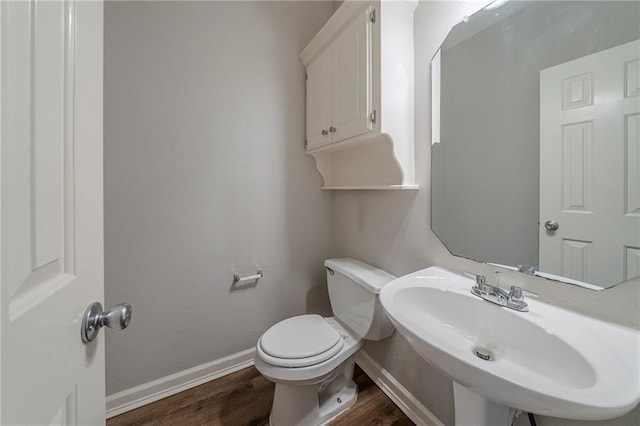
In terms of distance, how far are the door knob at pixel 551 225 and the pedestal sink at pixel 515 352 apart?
244 millimetres

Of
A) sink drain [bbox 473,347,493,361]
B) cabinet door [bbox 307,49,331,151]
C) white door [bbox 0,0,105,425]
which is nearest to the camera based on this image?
white door [bbox 0,0,105,425]

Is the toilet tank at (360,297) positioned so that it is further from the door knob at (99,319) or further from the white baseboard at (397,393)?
the door knob at (99,319)

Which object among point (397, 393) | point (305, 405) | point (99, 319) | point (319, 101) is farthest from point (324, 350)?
point (319, 101)

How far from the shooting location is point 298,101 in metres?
1.67

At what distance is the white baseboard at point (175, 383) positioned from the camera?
1.24 m

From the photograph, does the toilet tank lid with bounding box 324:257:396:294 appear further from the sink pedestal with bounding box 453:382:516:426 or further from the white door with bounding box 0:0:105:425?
the white door with bounding box 0:0:105:425

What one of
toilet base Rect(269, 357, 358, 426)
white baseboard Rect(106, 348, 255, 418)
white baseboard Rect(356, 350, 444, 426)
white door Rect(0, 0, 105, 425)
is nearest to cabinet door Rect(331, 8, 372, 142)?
white door Rect(0, 0, 105, 425)

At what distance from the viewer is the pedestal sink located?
45 cm

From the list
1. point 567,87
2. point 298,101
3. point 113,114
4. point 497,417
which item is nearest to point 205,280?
point 113,114

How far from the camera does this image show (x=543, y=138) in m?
0.78

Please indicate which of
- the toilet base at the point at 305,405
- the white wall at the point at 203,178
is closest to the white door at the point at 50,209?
the toilet base at the point at 305,405

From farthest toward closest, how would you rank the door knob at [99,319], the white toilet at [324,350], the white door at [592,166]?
the white toilet at [324,350] → the white door at [592,166] → the door knob at [99,319]

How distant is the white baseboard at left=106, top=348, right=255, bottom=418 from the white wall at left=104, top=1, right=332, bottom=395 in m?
0.04

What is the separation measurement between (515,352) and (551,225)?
0.41 meters
